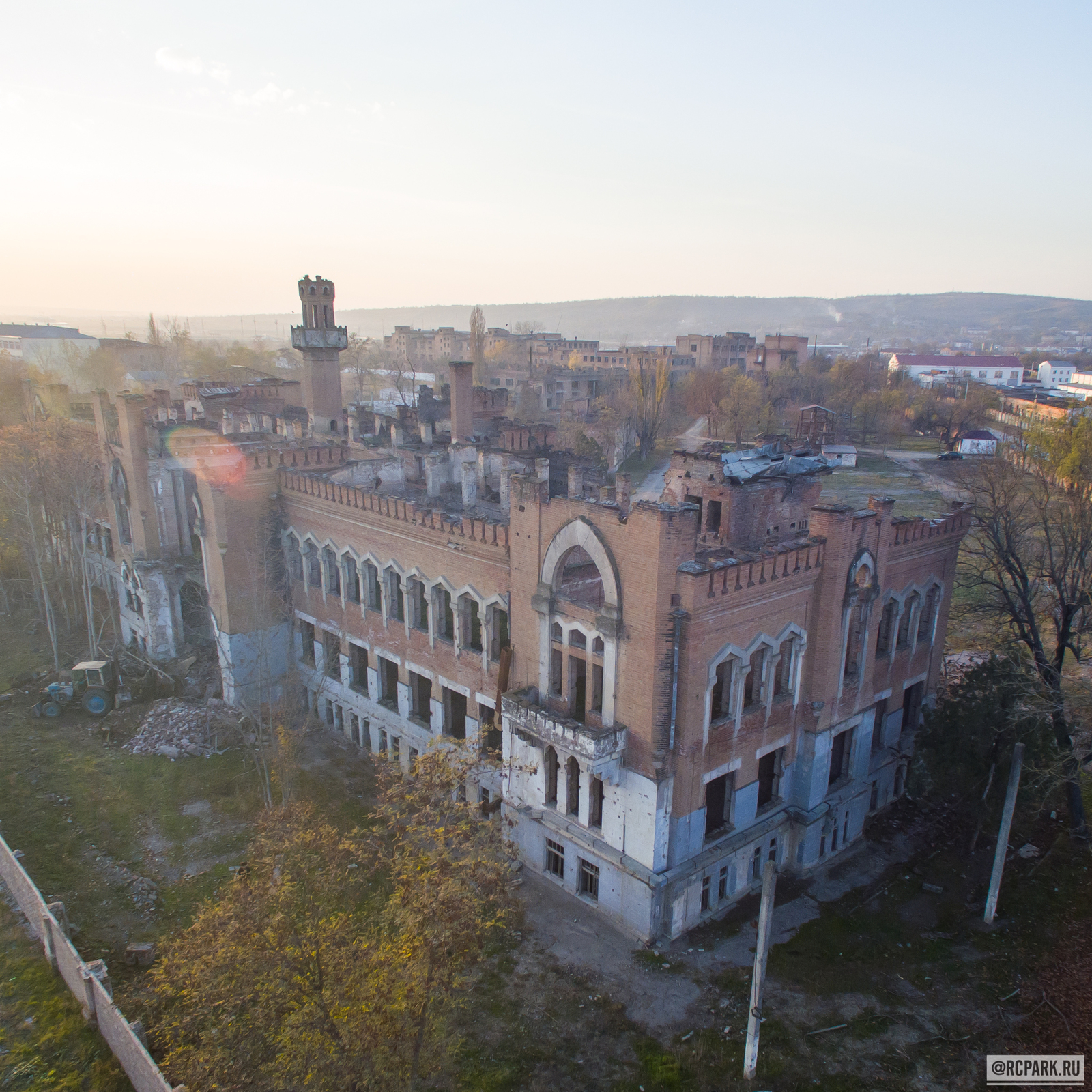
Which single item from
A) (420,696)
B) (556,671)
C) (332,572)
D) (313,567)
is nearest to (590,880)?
(556,671)

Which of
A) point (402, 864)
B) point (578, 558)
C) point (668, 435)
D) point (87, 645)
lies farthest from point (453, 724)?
point (668, 435)

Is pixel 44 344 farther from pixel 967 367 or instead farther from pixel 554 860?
pixel 967 367

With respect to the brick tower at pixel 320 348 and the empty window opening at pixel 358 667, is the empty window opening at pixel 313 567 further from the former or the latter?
the brick tower at pixel 320 348

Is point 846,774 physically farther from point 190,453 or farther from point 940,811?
point 190,453

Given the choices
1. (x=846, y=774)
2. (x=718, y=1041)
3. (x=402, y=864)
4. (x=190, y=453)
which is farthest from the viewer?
(x=190, y=453)

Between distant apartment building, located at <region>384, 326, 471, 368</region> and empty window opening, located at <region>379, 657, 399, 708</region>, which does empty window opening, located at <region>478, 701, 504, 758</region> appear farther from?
distant apartment building, located at <region>384, 326, 471, 368</region>

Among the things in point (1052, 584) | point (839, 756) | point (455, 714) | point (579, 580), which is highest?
point (579, 580)

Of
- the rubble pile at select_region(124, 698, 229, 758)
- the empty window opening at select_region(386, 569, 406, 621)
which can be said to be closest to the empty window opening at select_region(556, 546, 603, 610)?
the empty window opening at select_region(386, 569, 406, 621)
